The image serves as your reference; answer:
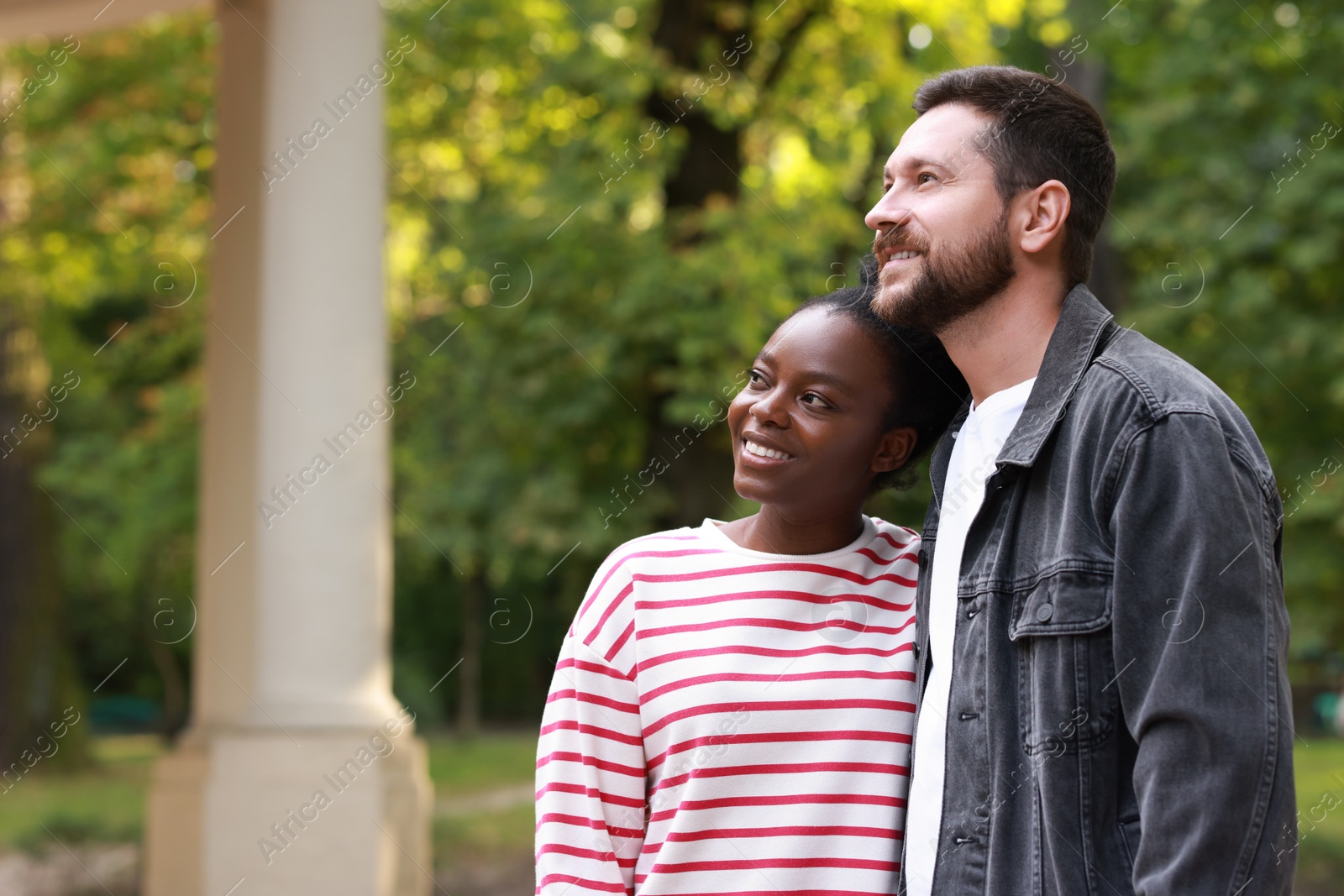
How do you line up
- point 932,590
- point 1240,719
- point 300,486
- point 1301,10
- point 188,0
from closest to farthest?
point 1240,719 < point 932,590 < point 300,486 < point 188,0 < point 1301,10

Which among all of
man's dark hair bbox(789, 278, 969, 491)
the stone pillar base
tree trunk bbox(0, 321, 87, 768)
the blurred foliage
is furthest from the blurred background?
man's dark hair bbox(789, 278, 969, 491)

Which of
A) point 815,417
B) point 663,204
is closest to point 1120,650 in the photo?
point 815,417

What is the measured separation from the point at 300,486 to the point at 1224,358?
603 centimetres

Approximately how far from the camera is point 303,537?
21.0 feet

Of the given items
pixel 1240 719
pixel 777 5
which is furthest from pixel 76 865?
pixel 1240 719

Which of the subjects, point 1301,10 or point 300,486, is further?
point 1301,10

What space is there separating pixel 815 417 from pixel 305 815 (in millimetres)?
4648

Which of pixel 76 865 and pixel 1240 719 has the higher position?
pixel 1240 719

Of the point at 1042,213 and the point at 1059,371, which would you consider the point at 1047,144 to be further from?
the point at 1059,371

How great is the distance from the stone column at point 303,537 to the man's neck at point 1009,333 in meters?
4.72

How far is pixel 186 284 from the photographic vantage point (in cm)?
1205

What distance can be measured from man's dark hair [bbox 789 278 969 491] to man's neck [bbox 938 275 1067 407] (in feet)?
0.46

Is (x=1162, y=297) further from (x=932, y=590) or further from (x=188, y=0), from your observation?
(x=932, y=590)

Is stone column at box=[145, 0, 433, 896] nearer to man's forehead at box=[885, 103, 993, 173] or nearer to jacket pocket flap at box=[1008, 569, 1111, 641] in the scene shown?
man's forehead at box=[885, 103, 993, 173]
